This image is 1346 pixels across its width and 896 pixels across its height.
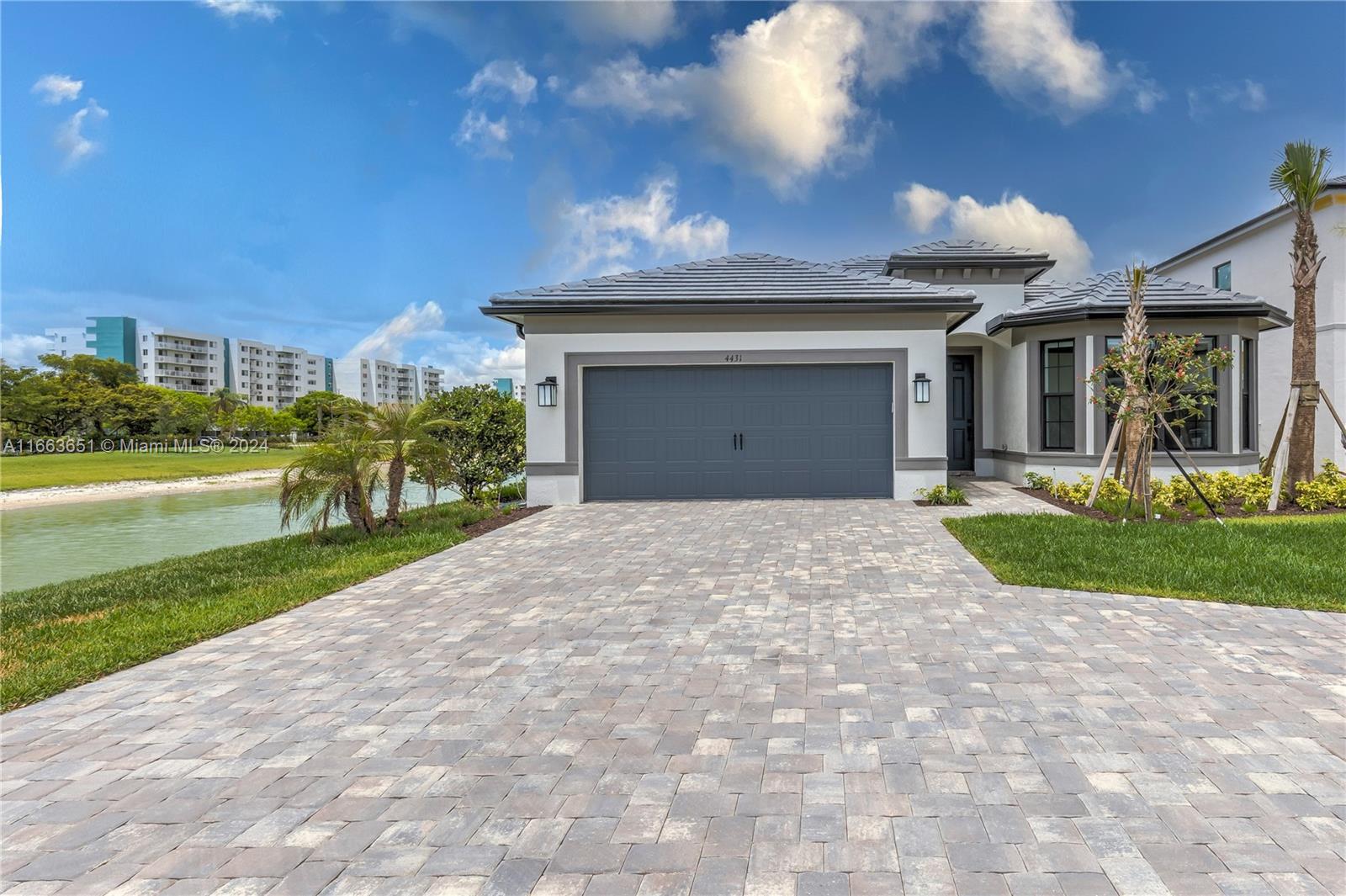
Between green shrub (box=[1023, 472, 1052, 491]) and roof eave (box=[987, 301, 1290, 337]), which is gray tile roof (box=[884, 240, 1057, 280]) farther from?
green shrub (box=[1023, 472, 1052, 491])

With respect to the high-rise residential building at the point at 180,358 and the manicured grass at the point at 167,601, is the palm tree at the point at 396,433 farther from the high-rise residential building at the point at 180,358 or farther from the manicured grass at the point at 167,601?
the high-rise residential building at the point at 180,358

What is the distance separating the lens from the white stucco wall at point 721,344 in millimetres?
11828

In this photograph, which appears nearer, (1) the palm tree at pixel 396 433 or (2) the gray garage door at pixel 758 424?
(1) the palm tree at pixel 396 433

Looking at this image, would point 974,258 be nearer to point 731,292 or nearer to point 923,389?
point 923,389

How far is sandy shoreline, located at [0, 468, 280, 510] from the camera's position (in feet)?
59.8

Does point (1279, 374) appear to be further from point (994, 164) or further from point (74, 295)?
point (74, 295)

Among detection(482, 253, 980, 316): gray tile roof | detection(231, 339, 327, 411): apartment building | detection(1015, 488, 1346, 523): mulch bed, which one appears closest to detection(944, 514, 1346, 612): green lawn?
detection(1015, 488, 1346, 523): mulch bed

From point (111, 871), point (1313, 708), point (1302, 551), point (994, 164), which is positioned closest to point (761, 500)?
point (1302, 551)

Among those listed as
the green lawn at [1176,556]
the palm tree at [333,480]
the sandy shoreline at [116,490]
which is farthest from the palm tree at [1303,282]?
the sandy shoreline at [116,490]

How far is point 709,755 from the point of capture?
302cm

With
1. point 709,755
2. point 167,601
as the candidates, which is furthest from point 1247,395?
point 167,601

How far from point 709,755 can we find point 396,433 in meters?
7.68

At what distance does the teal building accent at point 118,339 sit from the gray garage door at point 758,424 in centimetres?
11513

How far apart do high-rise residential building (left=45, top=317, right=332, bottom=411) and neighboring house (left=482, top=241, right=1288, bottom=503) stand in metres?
105
